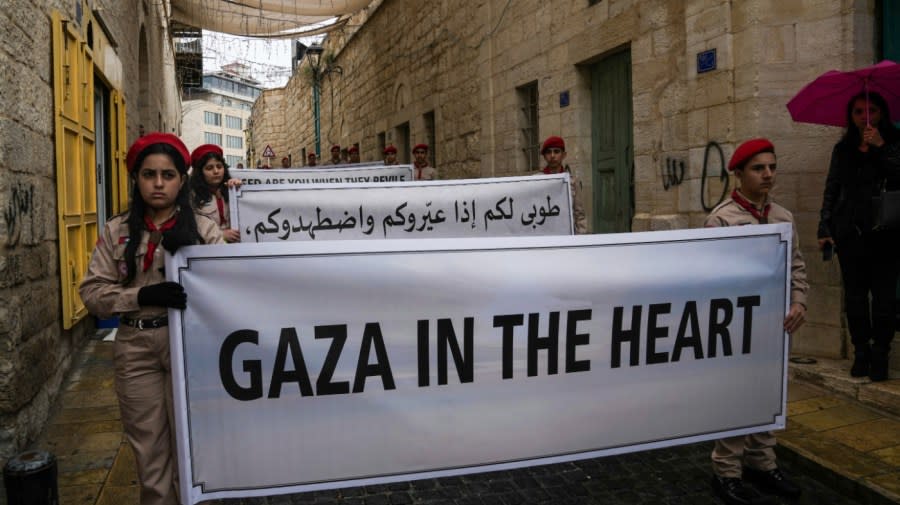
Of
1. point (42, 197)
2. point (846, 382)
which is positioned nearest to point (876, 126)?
point (846, 382)

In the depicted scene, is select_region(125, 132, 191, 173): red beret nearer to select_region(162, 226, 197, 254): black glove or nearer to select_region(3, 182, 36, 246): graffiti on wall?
select_region(162, 226, 197, 254): black glove

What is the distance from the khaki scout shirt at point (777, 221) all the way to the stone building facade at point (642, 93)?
2.31 m

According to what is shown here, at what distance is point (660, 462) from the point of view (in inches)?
156

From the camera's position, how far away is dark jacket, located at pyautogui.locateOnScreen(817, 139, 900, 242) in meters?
4.67

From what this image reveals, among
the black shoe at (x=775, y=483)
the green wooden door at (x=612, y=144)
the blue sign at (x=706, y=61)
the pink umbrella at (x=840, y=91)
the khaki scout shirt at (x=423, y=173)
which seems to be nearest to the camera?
the black shoe at (x=775, y=483)

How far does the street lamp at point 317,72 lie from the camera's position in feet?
78.3

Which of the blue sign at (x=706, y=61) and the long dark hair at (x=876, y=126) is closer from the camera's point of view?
the long dark hair at (x=876, y=126)

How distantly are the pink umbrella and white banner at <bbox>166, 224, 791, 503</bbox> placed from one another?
7.71 ft

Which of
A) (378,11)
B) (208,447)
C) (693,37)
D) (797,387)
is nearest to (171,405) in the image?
(208,447)

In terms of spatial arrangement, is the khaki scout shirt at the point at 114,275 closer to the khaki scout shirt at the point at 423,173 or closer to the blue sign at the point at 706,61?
the blue sign at the point at 706,61

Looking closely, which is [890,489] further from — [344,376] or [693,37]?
[693,37]

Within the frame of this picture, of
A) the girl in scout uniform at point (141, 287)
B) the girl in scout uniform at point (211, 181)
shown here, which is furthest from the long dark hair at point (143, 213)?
the girl in scout uniform at point (211, 181)

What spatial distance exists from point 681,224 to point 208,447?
5266mm

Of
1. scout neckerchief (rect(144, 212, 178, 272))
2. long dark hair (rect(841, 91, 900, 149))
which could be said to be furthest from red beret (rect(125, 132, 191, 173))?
long dark hair (rect(841, 91, 900, 149))
